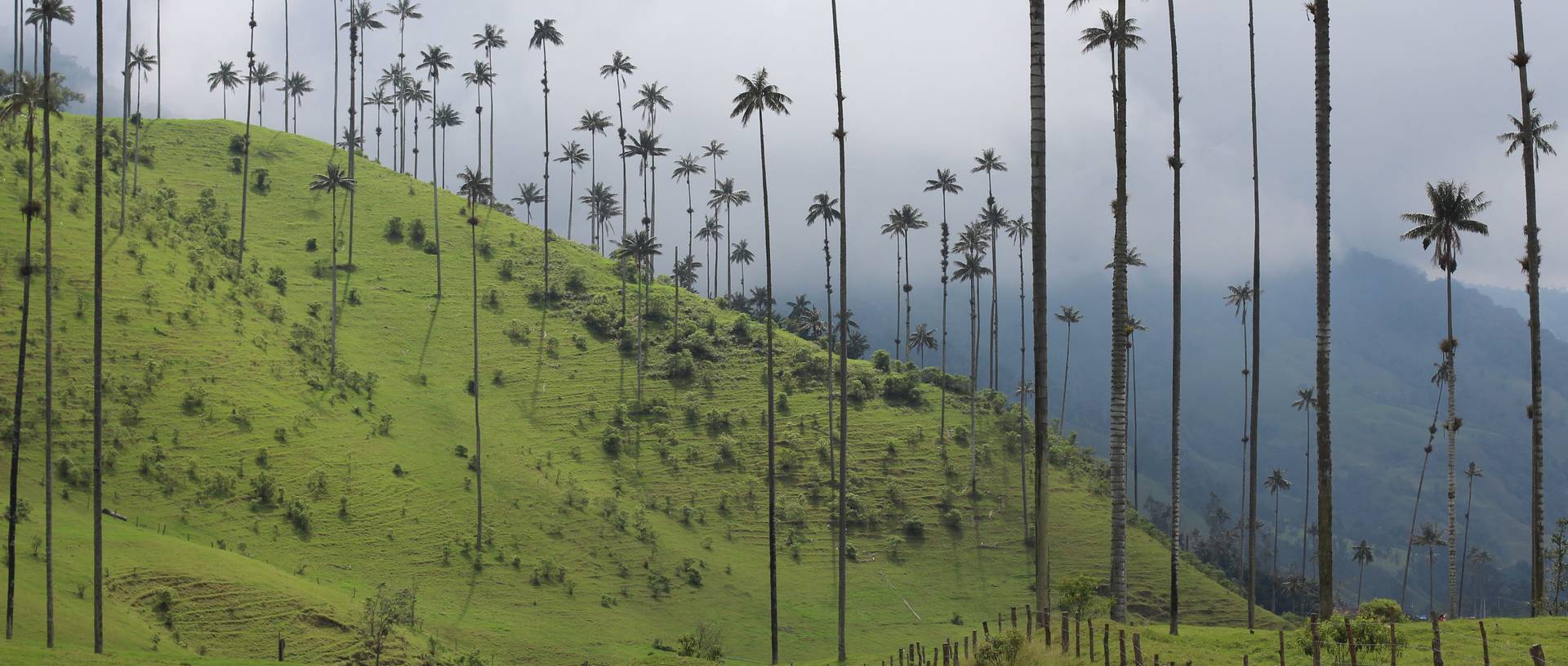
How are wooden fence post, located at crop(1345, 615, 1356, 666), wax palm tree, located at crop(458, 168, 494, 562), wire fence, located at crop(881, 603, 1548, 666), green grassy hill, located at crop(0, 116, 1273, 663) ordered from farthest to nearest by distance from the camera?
wax palm tree, located at crop(458, 168, 494, 562), green grassy hill, located at crop(0, 116, 1273, 663), wire fence, located at crop(881, 603, 1548, 666), wooden fence post, located at crop(1345, 615, 1356, 666)

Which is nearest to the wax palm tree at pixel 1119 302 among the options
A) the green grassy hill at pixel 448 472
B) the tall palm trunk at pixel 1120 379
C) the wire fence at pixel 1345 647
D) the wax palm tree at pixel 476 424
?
the tall palm trunk at pixel 1120 379

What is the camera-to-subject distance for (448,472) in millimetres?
88125

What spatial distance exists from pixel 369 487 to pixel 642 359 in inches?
1583

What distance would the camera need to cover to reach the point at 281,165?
154m

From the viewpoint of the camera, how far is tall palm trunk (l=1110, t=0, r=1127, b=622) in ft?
129

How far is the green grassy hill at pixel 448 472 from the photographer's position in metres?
64.8

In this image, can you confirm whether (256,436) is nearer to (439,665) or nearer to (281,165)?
(439,665)

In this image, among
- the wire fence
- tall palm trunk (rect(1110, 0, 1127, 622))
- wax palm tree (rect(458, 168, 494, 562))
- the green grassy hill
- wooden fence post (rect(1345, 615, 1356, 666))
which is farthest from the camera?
wax palm tree (rect(458, 168, 494, 562))

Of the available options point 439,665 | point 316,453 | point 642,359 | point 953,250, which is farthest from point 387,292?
point 439,665

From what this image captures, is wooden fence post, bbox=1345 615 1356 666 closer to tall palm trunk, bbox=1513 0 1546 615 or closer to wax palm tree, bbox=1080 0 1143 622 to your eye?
wax palm tree, bbox=1080 0 1143 622

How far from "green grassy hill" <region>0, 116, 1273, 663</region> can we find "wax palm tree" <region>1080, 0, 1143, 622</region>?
104ft

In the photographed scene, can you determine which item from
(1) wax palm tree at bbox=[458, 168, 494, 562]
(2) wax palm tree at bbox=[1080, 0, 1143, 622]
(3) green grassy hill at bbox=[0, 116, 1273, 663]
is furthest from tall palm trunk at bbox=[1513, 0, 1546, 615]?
(1) wax palm tree at bbox=[458, 168, 494, 562]

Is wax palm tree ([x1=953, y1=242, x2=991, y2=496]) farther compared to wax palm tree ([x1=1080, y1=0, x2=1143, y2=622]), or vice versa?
wax palm tree ([x1=953, y1=242, x2=991, y2=496])

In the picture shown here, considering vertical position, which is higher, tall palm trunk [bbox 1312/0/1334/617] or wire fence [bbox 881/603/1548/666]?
tall palm trunk [bbox 1312/0/1334/617]
